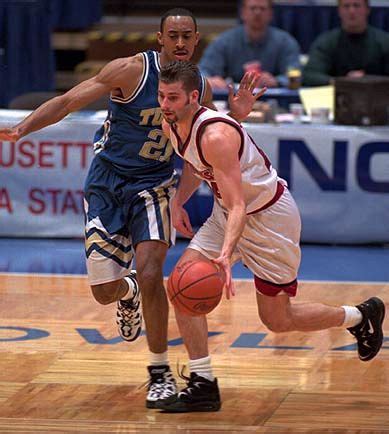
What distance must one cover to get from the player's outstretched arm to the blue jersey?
97 millimetres

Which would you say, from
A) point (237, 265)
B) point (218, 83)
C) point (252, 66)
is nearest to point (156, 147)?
point (237, 265)

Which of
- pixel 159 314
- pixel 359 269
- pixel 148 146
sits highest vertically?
pixel 148 146

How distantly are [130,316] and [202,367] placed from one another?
90cm

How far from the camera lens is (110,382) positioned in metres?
6.16

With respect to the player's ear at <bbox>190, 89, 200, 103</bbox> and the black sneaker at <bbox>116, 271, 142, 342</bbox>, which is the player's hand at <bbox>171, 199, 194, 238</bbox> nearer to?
the black sneaker at <bbox>116, 271, 142, 342</bbox>

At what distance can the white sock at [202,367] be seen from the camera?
18.6 feet

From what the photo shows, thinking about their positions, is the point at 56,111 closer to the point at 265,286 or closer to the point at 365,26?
the point at 265,286

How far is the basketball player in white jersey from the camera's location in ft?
17.6

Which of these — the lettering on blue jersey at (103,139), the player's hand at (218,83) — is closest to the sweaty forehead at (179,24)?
the lettering on blue jersey at (103,139)

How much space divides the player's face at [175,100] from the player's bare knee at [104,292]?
1.06 m

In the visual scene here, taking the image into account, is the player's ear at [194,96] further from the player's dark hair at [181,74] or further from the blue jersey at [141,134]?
the blue jersey at [141,134]

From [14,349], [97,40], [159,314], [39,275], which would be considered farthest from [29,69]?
[159,314]

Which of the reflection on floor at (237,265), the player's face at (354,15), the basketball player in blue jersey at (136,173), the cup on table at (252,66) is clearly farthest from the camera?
the player's face at (354,15)

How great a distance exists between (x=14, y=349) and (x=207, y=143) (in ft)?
6.80
